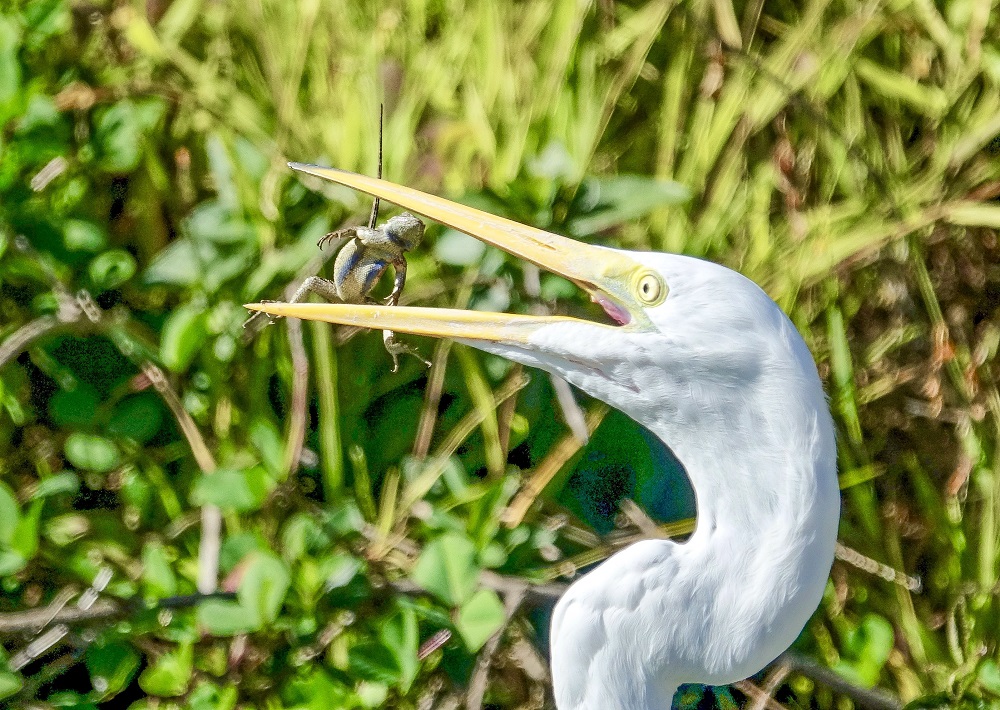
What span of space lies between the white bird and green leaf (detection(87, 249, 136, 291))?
1.87 feet

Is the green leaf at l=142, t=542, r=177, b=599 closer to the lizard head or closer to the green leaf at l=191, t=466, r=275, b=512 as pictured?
the green leaf at l=191, t=466, r=275, b=512

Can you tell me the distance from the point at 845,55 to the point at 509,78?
510mm

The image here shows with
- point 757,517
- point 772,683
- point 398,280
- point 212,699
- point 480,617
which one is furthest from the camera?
point 772,683

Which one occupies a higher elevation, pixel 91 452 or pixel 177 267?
pixel 177 267

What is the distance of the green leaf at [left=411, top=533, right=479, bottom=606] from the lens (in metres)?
1.26

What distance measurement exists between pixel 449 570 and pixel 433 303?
0.38 m

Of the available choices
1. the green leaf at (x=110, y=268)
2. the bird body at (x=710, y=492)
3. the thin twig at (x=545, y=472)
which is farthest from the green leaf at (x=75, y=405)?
the bird body at (x=710, y=492)

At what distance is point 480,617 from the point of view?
4.17ft

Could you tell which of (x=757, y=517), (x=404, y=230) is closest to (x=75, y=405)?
(x=404, y=230)

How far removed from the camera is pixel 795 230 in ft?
4.94

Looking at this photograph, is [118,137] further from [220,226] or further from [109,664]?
[109,664]

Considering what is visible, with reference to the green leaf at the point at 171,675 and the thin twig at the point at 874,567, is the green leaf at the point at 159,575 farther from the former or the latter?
the thin twig at the point at 874,567

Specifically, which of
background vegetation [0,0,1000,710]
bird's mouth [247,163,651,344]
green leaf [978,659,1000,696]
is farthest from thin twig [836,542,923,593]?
bird's mouth [247,163,651,344]

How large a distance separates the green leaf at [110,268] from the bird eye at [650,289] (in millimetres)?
845
